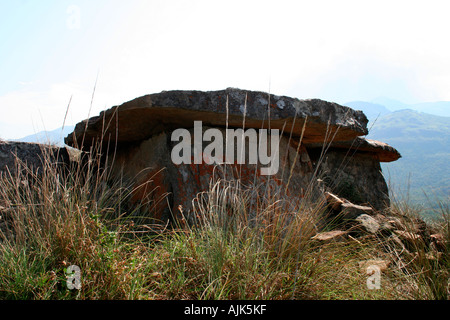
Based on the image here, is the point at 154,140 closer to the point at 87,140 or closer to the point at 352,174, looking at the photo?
the point at 87,140

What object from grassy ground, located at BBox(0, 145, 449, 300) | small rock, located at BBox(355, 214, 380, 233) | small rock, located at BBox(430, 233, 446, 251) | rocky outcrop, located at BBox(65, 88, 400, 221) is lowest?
small rock, located at BBox(430, 233, 446, 251)

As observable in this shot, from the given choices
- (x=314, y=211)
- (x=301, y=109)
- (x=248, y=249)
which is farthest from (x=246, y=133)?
(x=248, y=249)

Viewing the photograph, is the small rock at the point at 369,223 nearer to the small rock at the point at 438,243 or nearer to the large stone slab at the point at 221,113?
the small rock at the point at 438,243

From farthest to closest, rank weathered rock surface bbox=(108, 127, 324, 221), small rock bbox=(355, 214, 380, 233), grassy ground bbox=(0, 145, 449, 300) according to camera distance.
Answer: weathered rock surface bbox=(108, 127, 324, 221) < small rock bbox=(355, 214, 380, 233) < grassy ground bbox=(0, 145, 449, 300)

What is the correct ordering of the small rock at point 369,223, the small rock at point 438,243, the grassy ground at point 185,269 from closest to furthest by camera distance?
the grassy ground at point 185,269 < the small rock at point 438,243 < the small rock at point 369,223

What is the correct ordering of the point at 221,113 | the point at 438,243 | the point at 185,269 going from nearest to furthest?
the point at 185,269
the point at 438,243
the point at 221,113

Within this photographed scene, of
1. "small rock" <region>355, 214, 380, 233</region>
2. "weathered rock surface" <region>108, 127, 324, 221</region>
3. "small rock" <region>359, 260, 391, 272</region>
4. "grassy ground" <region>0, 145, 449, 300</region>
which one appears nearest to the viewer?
"grassy ground" <region>0, 145, 449, 300</region>

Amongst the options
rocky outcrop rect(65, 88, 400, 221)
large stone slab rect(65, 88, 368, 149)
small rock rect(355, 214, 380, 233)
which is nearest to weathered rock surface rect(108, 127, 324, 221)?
rocky outcrop rect(65, 88, 400, 221)

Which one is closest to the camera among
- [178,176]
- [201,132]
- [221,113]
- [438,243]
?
[438,243]

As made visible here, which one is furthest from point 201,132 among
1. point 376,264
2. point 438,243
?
point 438,243

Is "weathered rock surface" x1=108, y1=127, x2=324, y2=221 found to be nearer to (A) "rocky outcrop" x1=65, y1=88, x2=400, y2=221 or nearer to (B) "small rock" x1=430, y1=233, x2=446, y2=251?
(A) "rocky outcrop" x1=65, y1=88, x2=400, y2=221

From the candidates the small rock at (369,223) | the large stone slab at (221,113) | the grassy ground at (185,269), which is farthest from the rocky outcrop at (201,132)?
the grassy ground at (185,269)

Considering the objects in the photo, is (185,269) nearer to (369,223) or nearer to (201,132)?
(201,132)

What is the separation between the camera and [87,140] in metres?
5.30
